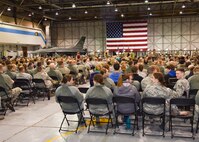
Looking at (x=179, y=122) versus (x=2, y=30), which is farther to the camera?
(x=2, y=30)

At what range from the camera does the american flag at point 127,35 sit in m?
27.2

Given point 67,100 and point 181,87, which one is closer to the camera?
Answer: point 67,100

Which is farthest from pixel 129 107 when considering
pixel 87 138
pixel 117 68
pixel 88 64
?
pixel 88 64

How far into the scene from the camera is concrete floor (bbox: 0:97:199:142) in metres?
4.75

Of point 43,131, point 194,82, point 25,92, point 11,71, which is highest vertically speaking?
point 11,71

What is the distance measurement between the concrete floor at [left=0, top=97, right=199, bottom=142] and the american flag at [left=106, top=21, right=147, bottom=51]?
2094 cm

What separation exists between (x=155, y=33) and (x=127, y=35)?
4.60 metres

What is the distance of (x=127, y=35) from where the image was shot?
27.8m

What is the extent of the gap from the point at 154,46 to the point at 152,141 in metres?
Result: 27.0

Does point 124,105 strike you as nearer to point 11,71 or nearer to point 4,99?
point 4,99

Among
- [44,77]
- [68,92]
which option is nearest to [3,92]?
[44,77]

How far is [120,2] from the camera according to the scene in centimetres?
2434

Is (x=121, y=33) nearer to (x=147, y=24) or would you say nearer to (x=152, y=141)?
(x=147, y=24)

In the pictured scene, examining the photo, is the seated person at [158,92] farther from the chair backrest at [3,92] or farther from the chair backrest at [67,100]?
the chair backrest at [3,92]
